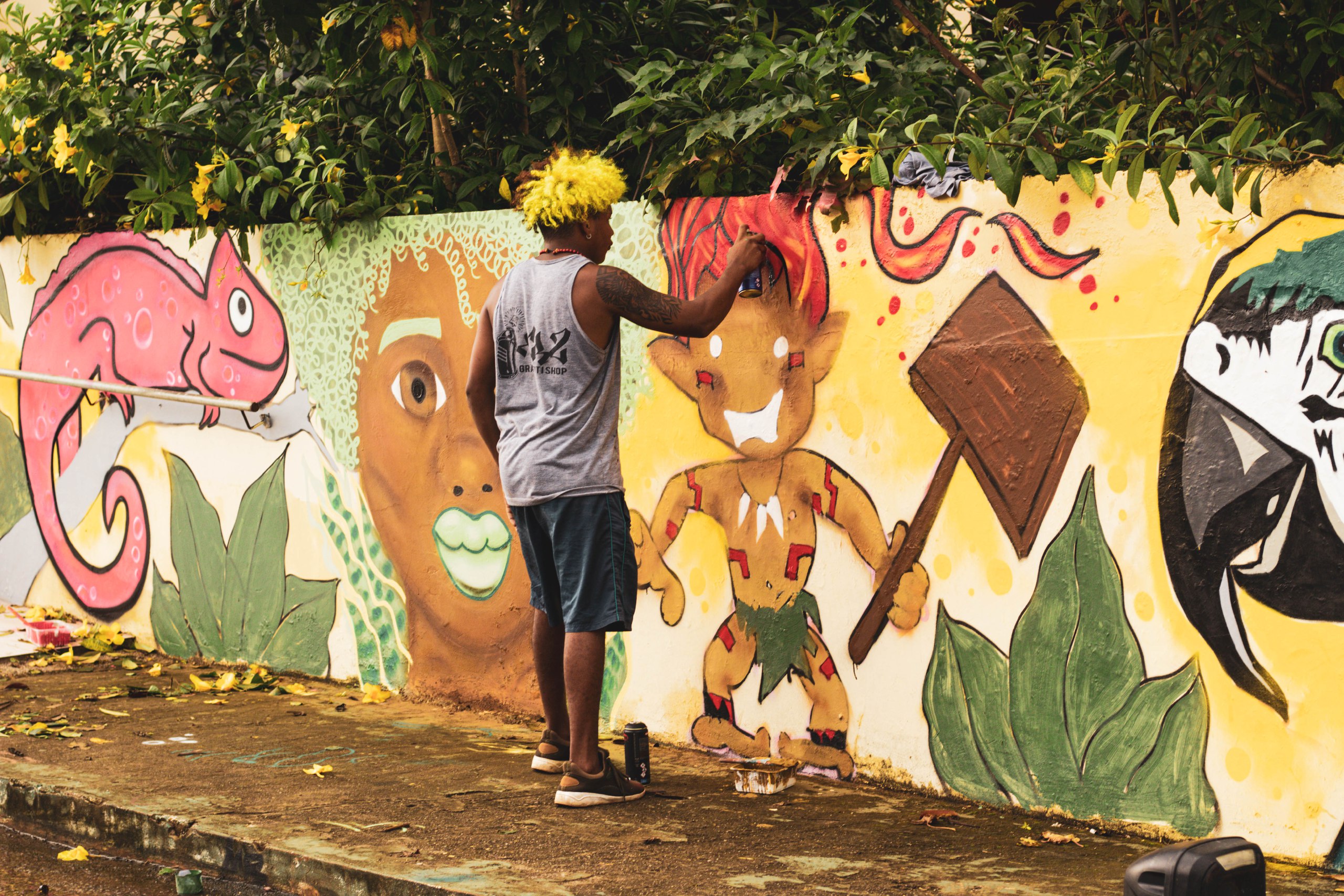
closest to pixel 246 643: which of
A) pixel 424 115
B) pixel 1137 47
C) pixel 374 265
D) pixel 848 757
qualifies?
pixel 374 265

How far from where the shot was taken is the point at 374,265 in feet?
19.5

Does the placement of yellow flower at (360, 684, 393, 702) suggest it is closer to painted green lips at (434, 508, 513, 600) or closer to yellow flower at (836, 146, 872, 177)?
painted green lips at (434, 508, 513, 600)

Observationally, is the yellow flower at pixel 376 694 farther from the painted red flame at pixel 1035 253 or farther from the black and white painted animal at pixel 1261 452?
the black and white painted animal at pixel 1261 452

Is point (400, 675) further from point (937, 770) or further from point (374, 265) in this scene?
point (937, 770)

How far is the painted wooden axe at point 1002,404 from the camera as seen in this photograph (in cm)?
405

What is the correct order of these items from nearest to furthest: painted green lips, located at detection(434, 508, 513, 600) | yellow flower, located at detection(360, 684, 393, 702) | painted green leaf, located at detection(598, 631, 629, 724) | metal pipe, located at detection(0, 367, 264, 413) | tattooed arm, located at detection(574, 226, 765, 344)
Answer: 1. tattooed arm, located at detection(574, 226, 765, 344)
2. painted green leaf, located at detection(598, 631, 629, 724)
3. painted green lips, located at detection(434, 508, 513, 600)
4. yellow flower, located at detection(360, 684, 393, 702)
5. metal pipe, located at detection(0, 367, 264, 413)

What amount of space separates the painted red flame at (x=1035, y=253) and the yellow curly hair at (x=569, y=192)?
3.98 ft

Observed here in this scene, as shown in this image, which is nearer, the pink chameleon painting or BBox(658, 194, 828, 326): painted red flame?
BBox(658, 194, 828, 326): painted red flame

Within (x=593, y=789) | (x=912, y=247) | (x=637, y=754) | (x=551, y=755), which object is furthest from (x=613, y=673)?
(x=912, y=247)

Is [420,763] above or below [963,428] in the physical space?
below

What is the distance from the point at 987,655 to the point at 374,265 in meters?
3.16

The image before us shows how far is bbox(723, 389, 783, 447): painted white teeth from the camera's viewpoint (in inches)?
187

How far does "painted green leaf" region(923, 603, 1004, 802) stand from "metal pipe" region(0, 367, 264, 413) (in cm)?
353

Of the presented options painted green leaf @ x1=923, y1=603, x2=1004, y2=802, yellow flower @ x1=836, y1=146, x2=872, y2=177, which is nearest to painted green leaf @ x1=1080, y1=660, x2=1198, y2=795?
painted green leaf @ x1=923, y1=603, x2=1004, y2=802
